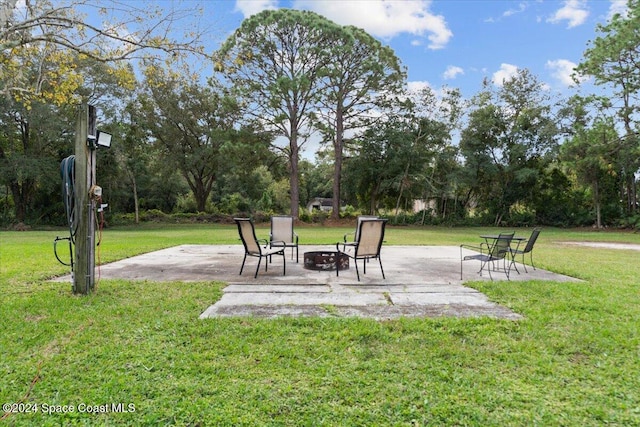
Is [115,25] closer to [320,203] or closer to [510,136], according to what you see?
[510,136]

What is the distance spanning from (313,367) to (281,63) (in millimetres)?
21147

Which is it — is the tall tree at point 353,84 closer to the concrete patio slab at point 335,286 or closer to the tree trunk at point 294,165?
the tree trunk at point 294,165

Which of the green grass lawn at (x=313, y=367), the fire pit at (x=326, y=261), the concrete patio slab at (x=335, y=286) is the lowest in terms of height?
the green grass lawn at (x=313, y=367)

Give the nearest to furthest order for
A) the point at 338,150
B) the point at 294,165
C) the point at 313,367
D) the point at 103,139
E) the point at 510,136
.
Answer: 1. the point at 313,367
2. the point at 103,139
3. the point at 294,165
4. the point at 338,150
5. the point at 510,136

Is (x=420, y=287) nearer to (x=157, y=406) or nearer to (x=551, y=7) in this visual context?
(x=157, y=406)

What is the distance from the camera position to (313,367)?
2.28 m

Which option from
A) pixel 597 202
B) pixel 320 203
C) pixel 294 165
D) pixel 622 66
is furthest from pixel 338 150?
pixel 320 203

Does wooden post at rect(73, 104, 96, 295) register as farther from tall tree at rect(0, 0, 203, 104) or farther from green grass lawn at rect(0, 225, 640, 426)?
tall tree at rect(0, 0, 203, 104)

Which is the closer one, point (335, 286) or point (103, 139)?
point (103, 139)

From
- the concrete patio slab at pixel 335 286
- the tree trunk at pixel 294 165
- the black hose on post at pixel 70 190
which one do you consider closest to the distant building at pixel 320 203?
the tree trunk at pixel 294 165

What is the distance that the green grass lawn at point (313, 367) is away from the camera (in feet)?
5.95

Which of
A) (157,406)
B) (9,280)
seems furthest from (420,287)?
(9,280)

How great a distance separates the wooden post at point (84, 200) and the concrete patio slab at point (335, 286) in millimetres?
982

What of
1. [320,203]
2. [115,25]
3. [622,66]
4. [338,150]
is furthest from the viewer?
[320,203]
